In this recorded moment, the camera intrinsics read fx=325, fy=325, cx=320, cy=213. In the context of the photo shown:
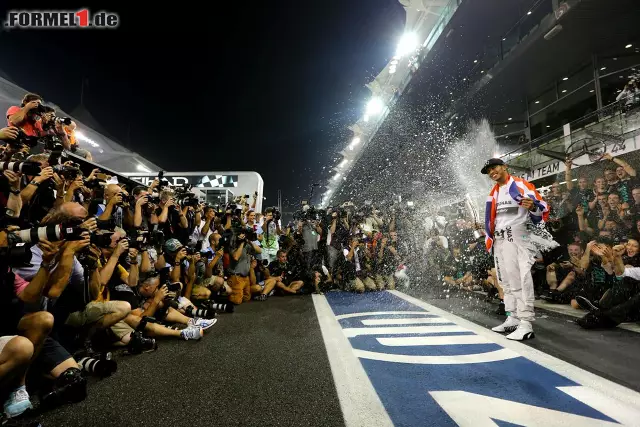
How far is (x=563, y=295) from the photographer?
191 inches

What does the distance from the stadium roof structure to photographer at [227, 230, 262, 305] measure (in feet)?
56.1

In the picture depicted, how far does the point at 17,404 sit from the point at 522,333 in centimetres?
394

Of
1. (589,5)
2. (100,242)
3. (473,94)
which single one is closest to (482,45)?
(473,94)

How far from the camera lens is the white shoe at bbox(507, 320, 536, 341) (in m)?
3.13

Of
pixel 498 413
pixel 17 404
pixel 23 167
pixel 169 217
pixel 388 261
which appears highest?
pixel 23 167

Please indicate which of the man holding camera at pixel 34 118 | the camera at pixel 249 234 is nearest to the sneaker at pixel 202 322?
the camera at pixel 249 234

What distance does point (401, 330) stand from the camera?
11.6 ft

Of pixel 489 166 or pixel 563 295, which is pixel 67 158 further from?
pixel 563 295

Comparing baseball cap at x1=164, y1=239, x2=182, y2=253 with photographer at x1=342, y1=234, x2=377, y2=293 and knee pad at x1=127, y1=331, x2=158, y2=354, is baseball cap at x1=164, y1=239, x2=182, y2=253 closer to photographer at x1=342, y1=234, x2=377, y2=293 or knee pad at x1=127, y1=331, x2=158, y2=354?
knee pad at x1=127, y1=331, x2=158, y2=354

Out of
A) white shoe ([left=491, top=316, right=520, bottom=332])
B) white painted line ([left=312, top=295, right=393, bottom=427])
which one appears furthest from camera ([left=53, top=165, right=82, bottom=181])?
white shoe ([left=491, top=316, right=520, bottom=332])

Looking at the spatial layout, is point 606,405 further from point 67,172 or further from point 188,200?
point 188,200

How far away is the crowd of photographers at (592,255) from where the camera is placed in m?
3.69

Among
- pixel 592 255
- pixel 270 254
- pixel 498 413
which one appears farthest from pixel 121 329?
pixel 592 255

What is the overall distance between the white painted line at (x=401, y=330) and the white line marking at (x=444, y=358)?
25.1 inches
